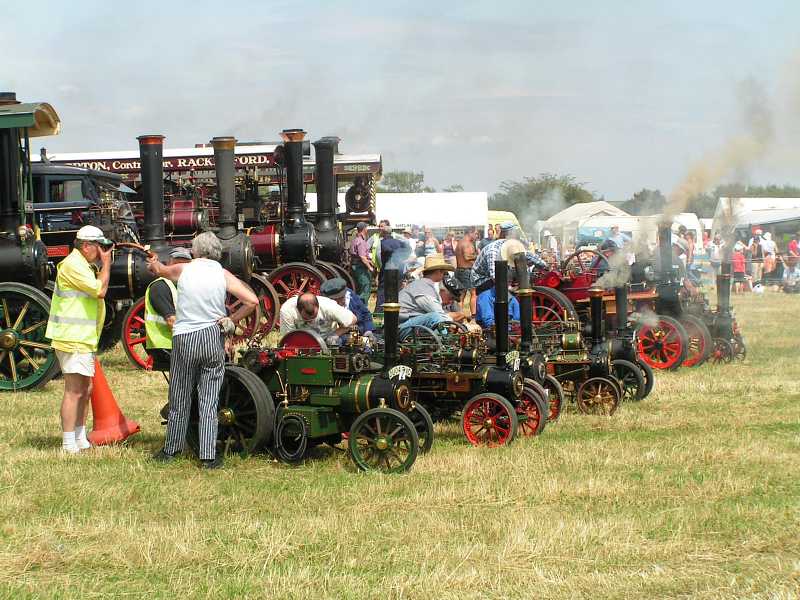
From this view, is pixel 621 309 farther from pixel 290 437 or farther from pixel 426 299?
pixel 290 437

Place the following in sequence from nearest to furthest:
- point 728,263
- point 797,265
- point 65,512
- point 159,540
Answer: point 159,540, point 65,512, point 728,263, point 797,265

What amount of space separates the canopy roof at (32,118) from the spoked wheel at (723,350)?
22.7 ft

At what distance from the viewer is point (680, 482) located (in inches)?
235

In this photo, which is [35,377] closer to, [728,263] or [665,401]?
[665,401]

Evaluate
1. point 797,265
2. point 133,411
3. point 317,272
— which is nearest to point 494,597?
point 133,411

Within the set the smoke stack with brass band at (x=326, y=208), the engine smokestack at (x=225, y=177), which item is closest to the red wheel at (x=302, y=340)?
the engine smokestack at (x=225, y=177)

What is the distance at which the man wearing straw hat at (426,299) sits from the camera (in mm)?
8398

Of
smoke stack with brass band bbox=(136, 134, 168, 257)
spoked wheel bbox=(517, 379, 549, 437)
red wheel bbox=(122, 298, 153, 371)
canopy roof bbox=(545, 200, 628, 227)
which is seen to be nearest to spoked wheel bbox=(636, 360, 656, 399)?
spoked wheel bbox=(517, 379, 549, 437)

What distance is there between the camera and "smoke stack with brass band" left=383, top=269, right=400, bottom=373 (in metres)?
6.32

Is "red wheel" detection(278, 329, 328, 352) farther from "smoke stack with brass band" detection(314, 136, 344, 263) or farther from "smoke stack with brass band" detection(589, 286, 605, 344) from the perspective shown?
"smoke stack with brass band" detection(314, 136, 344, 263)

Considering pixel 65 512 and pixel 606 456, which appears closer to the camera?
pixel 65 512

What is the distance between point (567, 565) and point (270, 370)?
9.15ft

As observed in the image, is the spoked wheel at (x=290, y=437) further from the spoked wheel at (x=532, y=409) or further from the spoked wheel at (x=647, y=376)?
the spoked wheel at (x=647, y=376)

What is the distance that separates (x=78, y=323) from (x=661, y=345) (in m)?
6.00
